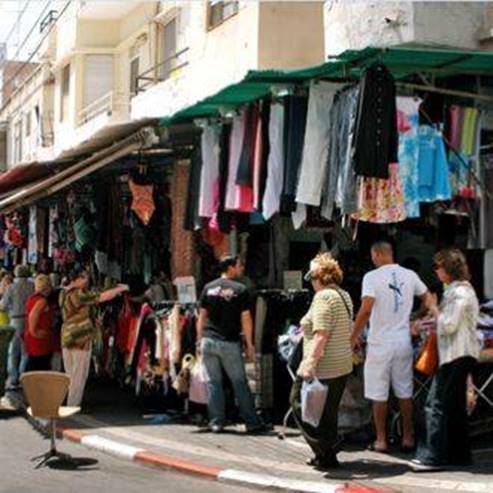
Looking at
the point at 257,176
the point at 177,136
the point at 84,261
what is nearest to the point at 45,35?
the point at 84,261

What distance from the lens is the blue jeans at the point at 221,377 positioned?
32.3ft

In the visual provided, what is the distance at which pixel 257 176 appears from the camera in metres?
10.1

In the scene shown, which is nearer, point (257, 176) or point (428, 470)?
point (428, 470)

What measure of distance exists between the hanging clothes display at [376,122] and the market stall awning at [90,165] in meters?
3.74

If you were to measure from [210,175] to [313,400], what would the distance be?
408 centimetres

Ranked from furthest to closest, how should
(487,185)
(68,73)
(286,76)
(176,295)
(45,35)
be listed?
(45,35) < (68,73) < (176,295) < (487,185) < (286,76)

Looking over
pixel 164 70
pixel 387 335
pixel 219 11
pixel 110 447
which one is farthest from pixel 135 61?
pixel 387 335

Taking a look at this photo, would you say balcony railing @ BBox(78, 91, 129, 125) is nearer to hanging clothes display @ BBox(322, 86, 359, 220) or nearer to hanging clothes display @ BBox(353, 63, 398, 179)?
hanging clothes display @ BBox(322, 86, 359, 220)

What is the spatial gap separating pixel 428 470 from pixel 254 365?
9.61 ft

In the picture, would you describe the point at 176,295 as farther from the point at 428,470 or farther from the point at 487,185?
the point at 428,470

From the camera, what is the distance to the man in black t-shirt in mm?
9859

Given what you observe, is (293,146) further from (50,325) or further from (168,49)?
(168,49)

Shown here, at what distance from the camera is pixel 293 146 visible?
9633 mm

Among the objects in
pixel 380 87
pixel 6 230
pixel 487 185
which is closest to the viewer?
pixel 380 87
